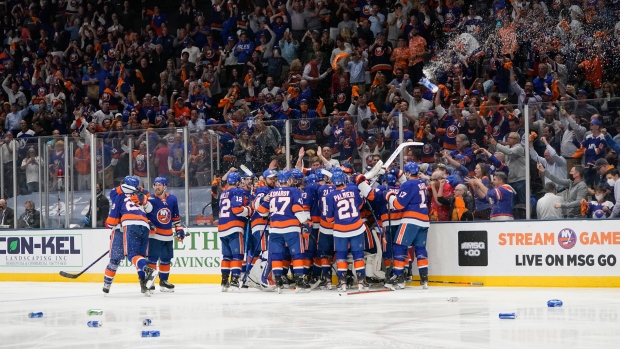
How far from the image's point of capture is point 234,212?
13.4 metres

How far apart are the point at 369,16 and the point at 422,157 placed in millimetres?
5520

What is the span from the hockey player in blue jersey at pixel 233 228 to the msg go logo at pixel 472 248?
289 cm

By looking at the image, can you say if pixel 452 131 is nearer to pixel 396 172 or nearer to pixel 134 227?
pixel 396 172

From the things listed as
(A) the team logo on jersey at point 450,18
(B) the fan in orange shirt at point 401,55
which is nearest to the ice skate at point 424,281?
(B) the fan in orange shirt at point 401,55

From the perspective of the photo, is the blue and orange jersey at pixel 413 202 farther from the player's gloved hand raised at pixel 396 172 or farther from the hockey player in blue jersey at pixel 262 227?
the hockey player in blue jersey at pixel 262 227

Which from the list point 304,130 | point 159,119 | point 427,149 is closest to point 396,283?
point 427,149

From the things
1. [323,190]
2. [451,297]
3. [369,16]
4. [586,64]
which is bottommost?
[451,297]

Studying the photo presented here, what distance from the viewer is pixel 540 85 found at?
15586 mm

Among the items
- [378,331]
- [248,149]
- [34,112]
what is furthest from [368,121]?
[34,112]

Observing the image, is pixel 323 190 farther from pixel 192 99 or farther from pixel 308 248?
pixel 192 99

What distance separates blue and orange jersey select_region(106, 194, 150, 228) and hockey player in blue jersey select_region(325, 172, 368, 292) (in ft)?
7.78

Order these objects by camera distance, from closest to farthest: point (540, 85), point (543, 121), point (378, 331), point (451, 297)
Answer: point (378, 331), point (451, 297), point (543, 121), point (540, 85)

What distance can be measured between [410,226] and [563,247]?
196 cm

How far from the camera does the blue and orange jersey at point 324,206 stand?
13.0m
